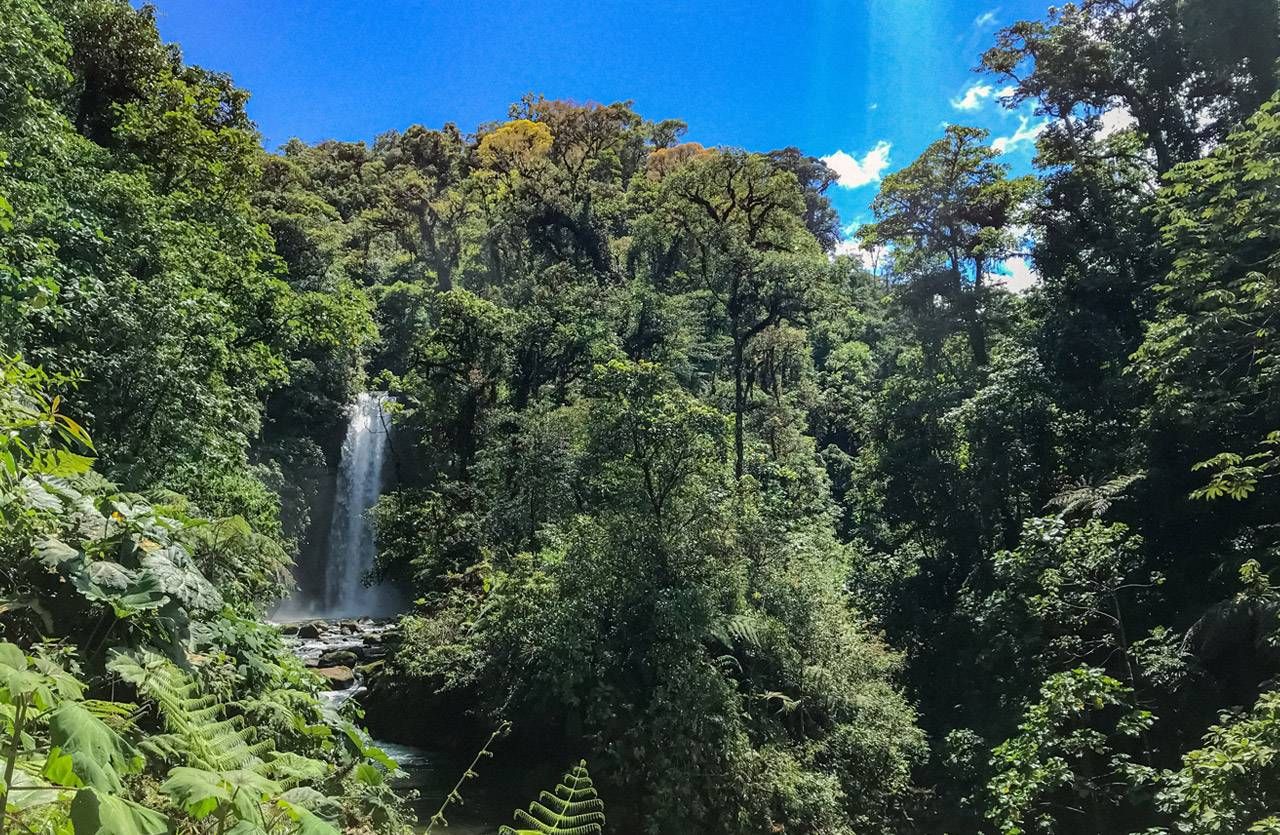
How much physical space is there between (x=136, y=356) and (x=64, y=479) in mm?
4976

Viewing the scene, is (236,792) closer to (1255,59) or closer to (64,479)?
(64,479)

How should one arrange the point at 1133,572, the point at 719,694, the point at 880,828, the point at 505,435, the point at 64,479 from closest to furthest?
the point at 64,479
the point at 719,694
the point at 880,828
the point at 1133,572
the point at 505,435

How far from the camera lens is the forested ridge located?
12.7 feet

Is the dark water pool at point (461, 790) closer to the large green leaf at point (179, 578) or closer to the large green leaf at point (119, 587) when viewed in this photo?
the large green leaf at point (179, 578)

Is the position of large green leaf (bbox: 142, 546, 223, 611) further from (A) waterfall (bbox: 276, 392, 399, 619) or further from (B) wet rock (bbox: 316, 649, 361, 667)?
(A) waterfall (bbox: 276, 392, 399, 619)

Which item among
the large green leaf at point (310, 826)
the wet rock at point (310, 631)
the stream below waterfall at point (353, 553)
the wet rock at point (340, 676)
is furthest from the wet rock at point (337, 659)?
the large green leaf at point (310, 826)

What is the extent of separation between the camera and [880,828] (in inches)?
413

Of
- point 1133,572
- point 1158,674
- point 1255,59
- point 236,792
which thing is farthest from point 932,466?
point 236,792

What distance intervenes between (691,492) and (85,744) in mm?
10331

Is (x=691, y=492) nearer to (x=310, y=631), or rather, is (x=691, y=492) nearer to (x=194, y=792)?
(x=194, y=792)

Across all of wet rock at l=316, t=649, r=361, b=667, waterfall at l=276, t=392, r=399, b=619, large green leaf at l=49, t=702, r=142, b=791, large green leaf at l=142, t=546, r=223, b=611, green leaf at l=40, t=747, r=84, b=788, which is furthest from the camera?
waterfall at l=276, t=392, r=399, b=619

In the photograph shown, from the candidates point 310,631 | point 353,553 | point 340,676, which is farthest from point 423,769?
point 353,553

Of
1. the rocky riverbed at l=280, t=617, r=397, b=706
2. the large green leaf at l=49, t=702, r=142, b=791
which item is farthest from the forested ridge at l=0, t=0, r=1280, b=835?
the rocky riverbed at l=280, t=617, r=397, b=706

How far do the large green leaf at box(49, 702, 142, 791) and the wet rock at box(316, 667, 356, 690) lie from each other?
1468cm
